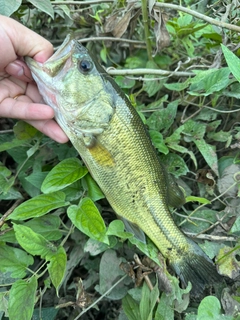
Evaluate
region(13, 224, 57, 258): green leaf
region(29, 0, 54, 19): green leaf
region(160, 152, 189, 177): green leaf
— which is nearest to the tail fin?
region(160, 152, 189, 177): green leaf

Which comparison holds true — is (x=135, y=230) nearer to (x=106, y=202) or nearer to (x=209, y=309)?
(x=106, y=202)

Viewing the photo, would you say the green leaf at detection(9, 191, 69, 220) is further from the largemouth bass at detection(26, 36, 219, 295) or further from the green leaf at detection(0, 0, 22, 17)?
the green leaf at detection(0, 0, 22, 17)

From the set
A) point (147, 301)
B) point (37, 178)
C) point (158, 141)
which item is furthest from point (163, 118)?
point (147, 301)

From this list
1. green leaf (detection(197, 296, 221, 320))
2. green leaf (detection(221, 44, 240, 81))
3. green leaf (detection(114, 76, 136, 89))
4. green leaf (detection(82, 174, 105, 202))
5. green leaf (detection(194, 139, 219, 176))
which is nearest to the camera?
green leaf (detection(197, 296, 221, 320))

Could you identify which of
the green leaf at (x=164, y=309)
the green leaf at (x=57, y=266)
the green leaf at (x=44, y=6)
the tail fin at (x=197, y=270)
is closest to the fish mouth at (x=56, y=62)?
the green leaf at (x=44, y=6)

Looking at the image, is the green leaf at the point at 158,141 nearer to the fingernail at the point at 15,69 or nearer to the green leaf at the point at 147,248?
the green leaf at the point at 147,248

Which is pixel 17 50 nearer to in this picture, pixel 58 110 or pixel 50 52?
pixel 50 52

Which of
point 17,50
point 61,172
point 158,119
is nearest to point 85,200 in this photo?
point 61,172
